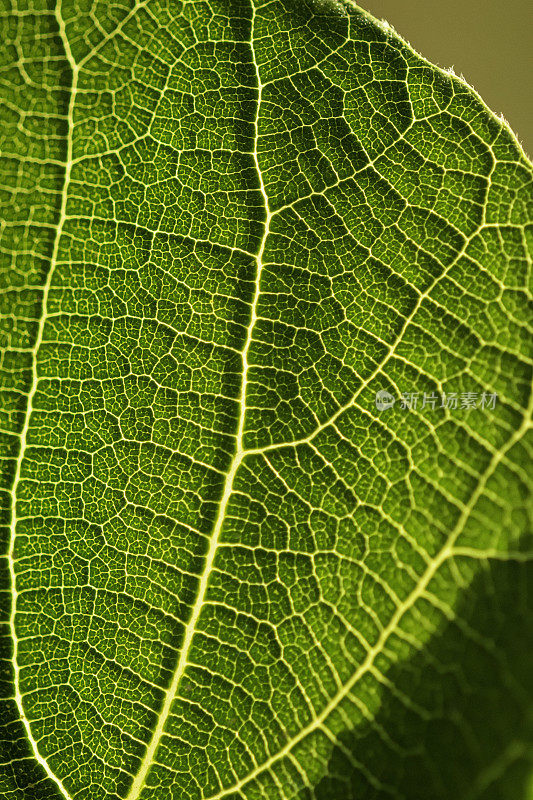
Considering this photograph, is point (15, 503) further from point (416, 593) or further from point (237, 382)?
point (416, 593)

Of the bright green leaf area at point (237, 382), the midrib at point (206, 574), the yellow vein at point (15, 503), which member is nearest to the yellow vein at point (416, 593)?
the bright green leaf area at point (237, 382)

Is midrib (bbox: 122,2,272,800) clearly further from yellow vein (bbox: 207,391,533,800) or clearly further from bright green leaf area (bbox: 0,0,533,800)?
yellow vein (bbox: 207,391,533,800)

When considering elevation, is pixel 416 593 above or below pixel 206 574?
above

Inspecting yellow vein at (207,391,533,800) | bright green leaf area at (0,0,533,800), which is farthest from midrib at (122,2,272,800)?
yellow vein at (207,391,533,800)

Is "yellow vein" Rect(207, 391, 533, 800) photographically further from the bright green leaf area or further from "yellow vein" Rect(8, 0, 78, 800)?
"yellow vein" Rect(8, 0, 78, 800)

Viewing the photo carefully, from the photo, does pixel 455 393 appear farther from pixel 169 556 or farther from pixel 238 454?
pixel 169 556

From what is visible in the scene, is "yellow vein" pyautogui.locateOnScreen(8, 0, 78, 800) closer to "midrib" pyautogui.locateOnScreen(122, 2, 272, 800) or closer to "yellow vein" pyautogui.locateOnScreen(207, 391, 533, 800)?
"midrib" pyautogui.locateOnScreen(122, 2, 272, 800)

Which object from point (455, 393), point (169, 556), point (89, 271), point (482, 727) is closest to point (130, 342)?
point (89, 271)

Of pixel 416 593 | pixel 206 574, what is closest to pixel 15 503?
pixel 206 574
